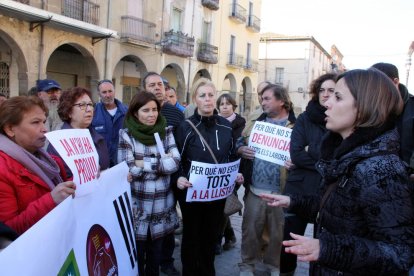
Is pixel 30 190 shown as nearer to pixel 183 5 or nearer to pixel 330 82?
pixel 330 82

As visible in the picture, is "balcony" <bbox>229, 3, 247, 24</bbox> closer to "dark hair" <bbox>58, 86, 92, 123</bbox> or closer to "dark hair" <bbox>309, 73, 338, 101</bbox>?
"dark hair" <bbox>309, 73, 338, 101</bbox>

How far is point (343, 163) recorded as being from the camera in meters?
1.73

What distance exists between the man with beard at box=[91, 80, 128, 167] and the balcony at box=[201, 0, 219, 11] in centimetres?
1920

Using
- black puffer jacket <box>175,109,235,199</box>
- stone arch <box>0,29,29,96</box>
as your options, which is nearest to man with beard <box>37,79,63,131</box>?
black puffer jacket <box>175,109,235,199</box>

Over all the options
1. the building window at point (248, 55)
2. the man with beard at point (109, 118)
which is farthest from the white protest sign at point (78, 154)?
the building window at point (248, 55)

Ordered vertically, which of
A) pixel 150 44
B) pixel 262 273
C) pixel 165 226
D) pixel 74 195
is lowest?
pixel 262 273

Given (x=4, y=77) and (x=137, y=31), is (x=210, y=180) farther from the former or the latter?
(x=137, y=31)

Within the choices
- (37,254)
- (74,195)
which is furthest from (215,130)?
(37,254)

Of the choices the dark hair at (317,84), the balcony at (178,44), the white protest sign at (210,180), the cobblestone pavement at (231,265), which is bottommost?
the cobblestone pavement at (231,265)

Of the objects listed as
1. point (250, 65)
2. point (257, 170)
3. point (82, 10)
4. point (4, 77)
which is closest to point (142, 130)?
point (257, 170)

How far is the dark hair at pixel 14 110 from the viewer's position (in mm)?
2158

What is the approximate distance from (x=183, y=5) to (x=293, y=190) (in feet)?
64.3

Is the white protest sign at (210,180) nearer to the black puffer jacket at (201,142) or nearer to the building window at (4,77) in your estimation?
the black puffer jacket at (201,142)

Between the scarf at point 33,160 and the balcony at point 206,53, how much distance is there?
835 inches
